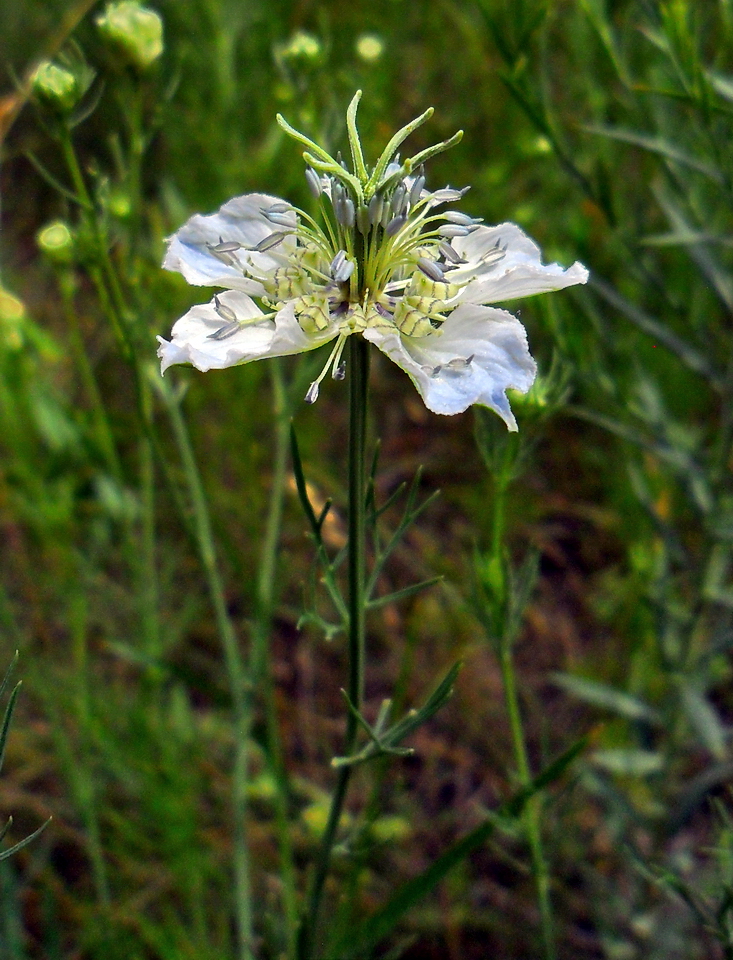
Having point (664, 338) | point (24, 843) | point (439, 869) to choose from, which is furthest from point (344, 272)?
point (664, 338)

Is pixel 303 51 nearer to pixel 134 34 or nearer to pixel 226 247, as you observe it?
pixel 134 34

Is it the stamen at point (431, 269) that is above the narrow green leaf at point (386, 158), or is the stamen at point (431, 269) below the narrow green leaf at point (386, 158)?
below

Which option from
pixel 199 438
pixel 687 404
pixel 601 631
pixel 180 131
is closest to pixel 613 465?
pixel 687 404

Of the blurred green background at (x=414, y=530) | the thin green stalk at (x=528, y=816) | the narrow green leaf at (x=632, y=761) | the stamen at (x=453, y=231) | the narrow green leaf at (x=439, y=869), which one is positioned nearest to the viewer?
the stamen at (x=453, y=231)

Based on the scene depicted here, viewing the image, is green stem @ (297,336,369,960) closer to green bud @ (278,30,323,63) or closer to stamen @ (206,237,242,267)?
stamen @ (206,237,242,267)

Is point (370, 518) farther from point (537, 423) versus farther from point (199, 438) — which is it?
point (199, 438)

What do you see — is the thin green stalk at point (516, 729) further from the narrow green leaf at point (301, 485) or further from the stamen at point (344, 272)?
the stamen at point (344, 272)

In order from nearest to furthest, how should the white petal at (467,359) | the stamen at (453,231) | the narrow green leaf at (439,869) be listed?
the white petal at (467,359) < the stamen at (453,231) < the narrow green leaf at (439,869)

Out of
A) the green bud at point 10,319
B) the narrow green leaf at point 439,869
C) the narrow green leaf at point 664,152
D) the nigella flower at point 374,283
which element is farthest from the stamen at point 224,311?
the green bud at point 10,319
